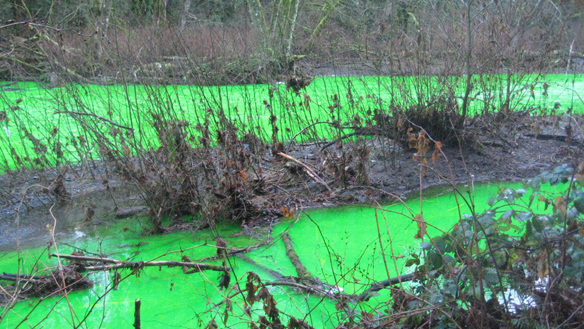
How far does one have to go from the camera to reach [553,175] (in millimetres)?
1792

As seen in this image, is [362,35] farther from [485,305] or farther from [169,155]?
[485,305]

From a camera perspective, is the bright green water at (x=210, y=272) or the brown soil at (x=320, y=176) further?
the brown soil at (x=320, y=176)

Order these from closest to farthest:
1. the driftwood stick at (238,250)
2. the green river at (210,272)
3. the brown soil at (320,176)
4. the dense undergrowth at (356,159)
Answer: the dense undergrowth at (356,159) → the green river at (210,272) → the driftwood stick at (238,250) → the brown soil at (320,176)

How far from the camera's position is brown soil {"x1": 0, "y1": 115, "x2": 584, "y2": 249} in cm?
407

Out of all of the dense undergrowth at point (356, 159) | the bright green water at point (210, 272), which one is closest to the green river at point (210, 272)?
the bright green water at point (210, 272)

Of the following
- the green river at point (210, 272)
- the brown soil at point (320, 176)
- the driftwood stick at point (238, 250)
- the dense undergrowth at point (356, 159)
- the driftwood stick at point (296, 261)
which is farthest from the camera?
the brown soil at point (320, 176)

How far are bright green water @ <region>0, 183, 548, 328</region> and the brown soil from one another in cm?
23

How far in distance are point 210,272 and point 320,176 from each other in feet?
5.57

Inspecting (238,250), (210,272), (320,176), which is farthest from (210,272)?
(320,176)

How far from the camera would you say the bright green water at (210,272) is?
8.54 ft

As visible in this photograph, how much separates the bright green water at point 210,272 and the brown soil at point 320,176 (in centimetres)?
23

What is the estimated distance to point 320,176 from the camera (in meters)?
4.52

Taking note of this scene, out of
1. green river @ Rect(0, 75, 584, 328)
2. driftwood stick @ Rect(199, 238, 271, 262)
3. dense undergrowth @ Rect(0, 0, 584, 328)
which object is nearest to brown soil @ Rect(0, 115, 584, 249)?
dense undergrowth @ Rect(0, 0, 584, 328)

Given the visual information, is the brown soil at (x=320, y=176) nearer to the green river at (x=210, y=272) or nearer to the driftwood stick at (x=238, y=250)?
the green river at (x=210, y=272)
